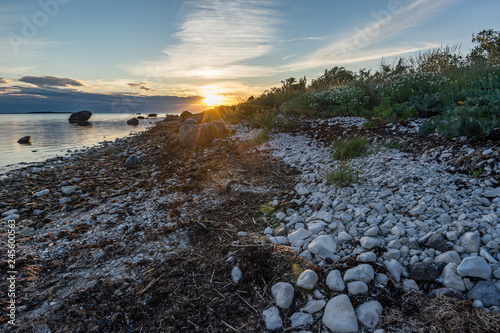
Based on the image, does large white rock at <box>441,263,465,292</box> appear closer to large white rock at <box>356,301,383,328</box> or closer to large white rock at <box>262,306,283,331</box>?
large white rock at <box>356,301,383,328</box>

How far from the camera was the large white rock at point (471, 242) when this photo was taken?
2.20m

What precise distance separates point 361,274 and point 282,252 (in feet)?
2.73

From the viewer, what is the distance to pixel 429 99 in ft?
22.6

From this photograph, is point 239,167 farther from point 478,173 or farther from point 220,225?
point 478,173

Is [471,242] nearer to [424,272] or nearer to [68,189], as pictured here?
[424,272]

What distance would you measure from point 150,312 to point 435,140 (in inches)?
218

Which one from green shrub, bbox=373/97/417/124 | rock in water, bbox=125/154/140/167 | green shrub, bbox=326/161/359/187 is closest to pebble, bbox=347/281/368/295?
green shrub, bbox=326/161/359/187

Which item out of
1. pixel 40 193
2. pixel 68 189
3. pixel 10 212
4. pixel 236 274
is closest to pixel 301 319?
pixel 236 274

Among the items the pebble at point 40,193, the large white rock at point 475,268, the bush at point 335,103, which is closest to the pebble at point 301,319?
the large white rock at point 475,268

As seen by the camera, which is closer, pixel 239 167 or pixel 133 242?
pixel 133 242

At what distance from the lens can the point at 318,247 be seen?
2.66 metres

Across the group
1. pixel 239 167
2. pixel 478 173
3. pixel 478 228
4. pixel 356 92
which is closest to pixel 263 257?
pixel 478 228

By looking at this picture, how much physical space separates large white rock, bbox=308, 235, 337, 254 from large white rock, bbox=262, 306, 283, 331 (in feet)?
2.65

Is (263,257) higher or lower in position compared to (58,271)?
higher
